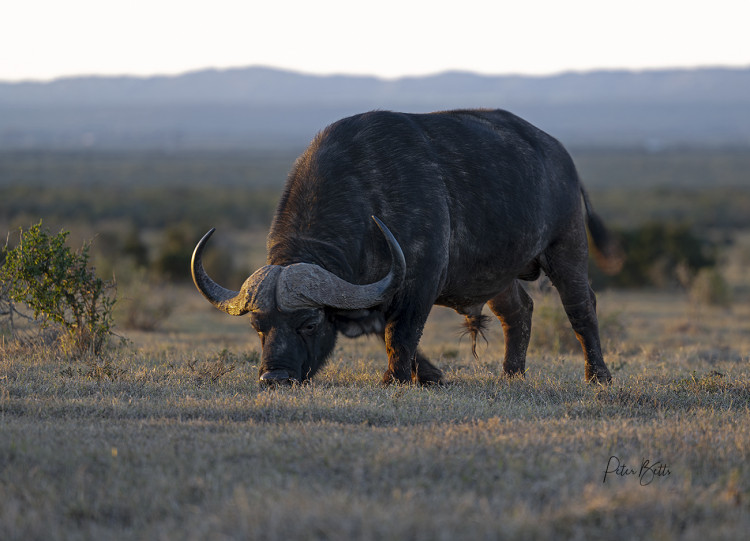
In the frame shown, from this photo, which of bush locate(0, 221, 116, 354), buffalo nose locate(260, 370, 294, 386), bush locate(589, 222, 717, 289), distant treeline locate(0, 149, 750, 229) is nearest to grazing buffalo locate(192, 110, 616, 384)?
buffalo nose locate(260, 370, 294, 386)

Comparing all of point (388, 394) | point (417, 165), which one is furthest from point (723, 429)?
point (417, 165)

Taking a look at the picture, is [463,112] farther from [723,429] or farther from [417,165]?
[723,429]

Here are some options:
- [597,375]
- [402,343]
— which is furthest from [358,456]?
[597,375]

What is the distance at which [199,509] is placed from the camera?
455 centimetres

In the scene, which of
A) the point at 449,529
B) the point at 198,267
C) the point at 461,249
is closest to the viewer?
the point at 449,529

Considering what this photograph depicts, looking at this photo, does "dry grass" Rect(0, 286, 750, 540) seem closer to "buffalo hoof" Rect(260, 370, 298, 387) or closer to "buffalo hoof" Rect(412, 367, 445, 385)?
"buffalo hoof" Rect(260, 370, 298, 387)

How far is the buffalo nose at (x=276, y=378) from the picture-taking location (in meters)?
7.39

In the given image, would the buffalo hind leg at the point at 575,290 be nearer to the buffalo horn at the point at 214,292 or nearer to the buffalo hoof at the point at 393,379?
the buffalo hoof at the point at 393,379

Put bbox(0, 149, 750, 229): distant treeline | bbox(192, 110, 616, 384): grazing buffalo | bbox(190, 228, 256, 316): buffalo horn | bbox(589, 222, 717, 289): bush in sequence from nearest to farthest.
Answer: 1. bbox(192, 110, 616, 384): grazing buffalo
2. bbox(190, 228, 256, 316): buffalo horn
3. bbox(589, 222, 717, 289): bush
4. bbox(0, 149, 750, 229): distant treeline

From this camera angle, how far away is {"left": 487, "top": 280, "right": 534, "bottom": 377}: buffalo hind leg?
389 inches

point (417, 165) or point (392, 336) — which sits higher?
point (417, 165)

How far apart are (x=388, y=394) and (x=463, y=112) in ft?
11.4

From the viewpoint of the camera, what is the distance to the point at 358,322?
7.93 metres
